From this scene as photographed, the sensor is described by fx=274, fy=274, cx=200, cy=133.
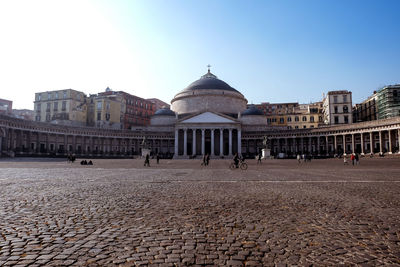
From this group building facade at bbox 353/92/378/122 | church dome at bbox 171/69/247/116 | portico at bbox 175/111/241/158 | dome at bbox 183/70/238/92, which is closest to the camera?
portico at bbox 175/111/241/158

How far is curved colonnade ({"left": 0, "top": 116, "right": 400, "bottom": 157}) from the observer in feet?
174

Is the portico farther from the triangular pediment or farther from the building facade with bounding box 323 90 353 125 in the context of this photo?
the building facade with bounding box 323 90 353 125

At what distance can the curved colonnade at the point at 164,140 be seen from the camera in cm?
5297

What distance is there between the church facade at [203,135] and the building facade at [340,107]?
391 inches

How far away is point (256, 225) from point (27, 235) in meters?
3.67

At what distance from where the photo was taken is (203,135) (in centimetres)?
6700

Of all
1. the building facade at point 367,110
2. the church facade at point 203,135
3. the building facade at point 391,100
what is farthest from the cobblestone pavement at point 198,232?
the building facade at point 367,110

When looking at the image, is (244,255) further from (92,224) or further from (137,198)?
(137,198)

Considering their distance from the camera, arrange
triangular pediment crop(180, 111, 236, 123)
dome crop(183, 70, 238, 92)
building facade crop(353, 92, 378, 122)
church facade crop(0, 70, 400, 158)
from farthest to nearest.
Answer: dome crop(183, 70, 238, 92) → building facade crop(353, 92, 378, 122) → triangular pediment crop(180, 111, 236, 123) → church facade crop(0, 70, 400, 158)

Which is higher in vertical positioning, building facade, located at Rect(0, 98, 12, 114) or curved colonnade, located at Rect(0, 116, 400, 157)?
building facade, located at Rect(0, 98, 12, 114)

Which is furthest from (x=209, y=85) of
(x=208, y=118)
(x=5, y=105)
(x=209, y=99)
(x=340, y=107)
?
(x=5, y=105)

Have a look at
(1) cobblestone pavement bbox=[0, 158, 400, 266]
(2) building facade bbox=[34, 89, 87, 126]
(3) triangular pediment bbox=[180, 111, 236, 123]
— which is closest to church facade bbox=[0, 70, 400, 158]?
(3) triangular pediment bbox=[180, 111, 236, 123]

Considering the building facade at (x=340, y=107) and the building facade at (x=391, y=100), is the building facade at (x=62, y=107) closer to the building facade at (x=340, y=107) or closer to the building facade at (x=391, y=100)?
the building facade at (x=340, y=107)

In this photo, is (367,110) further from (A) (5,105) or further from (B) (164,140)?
(A) (5,105)
